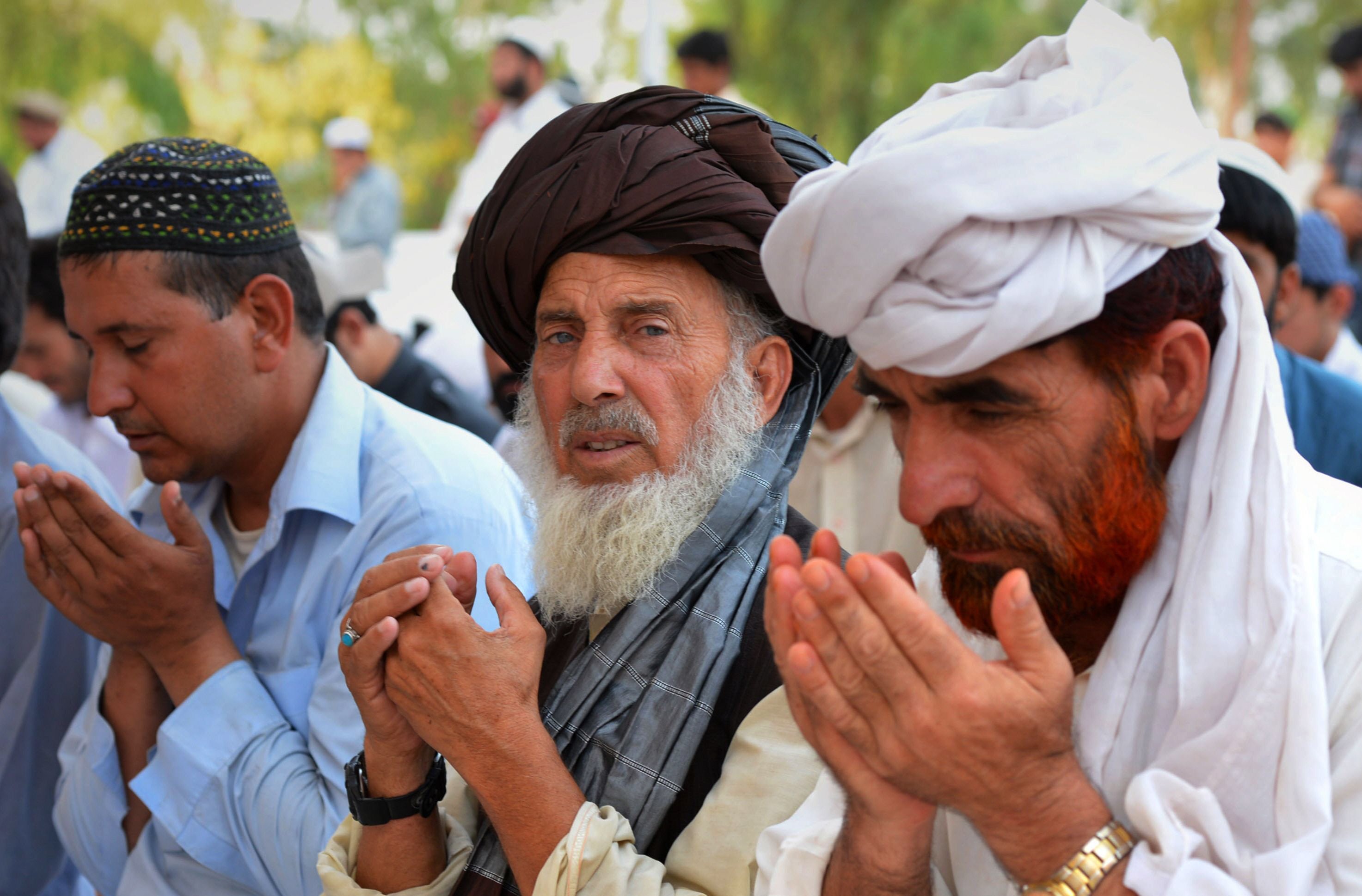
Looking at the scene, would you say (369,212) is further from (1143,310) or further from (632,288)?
(1143,310)

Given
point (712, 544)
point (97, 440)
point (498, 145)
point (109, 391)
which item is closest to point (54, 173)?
point (498, 145)

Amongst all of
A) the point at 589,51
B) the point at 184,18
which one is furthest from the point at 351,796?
the point at 184,18

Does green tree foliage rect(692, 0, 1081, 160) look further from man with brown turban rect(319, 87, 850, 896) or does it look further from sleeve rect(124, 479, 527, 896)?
sleeve rect(124, 479, 527, 896)

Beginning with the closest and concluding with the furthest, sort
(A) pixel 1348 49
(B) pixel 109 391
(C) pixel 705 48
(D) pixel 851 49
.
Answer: (B) pixel 109 391 → (A) pixel 1348 49 → (C) pixel 705 48 → (D) pixel 851 49

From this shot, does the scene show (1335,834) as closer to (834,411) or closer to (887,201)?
(887,201)

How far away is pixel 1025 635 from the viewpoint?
145 cm

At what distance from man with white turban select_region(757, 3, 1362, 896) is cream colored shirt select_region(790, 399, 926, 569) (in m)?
2.48

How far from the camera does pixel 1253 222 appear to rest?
398cm

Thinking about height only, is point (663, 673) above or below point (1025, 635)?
below

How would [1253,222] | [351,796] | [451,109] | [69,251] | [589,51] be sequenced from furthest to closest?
[451,109], [589,51], [1253,222], [69,251], [351,796]

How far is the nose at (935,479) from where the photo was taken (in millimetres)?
1653

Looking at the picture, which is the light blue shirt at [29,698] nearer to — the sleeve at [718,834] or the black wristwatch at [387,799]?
the black wristwatch at [387,799]

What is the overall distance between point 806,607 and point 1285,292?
343 cm

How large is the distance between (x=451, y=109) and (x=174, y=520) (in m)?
19.8
